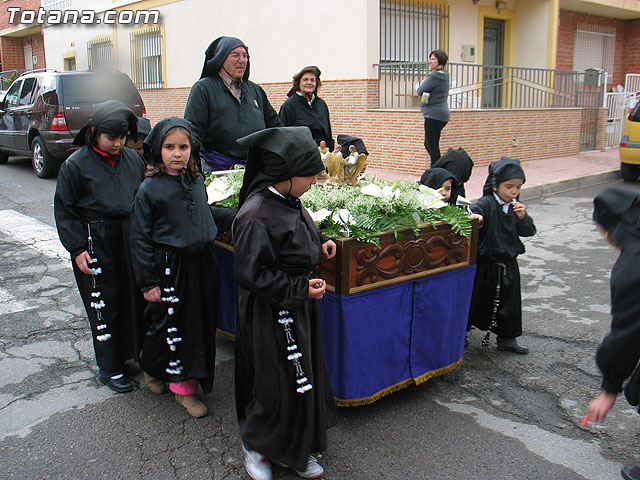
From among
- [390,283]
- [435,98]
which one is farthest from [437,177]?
[435,98]

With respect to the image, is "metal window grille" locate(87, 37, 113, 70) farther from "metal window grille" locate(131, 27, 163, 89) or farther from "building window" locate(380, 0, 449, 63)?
"building window" locate(380, 0, 449, 63)

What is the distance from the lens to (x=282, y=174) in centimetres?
255

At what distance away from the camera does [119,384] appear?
3650 mm

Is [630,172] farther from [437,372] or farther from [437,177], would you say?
[437,372]

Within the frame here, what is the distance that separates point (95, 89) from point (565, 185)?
28.1ft

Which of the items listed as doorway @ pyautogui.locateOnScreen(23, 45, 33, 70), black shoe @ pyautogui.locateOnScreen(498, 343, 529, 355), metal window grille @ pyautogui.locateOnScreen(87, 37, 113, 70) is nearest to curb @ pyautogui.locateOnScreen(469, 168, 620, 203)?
black shoe @ pyautogui.locateOnScreen(498, 343, 529, 355)

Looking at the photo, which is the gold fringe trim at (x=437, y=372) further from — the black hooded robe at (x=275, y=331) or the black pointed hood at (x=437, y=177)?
the black pointed hood at (x=437, y=177)

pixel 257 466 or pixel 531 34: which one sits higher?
pixel 531 34

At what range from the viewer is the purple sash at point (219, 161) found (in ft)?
14.3

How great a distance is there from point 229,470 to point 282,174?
1411 mm

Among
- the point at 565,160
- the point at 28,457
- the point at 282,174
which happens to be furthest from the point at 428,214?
the point at 565,160

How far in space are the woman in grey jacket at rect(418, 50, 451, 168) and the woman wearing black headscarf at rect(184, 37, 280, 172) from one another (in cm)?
588

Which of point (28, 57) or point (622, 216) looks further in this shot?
point (28, 57)

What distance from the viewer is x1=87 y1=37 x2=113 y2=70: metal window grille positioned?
2111 centimetres
